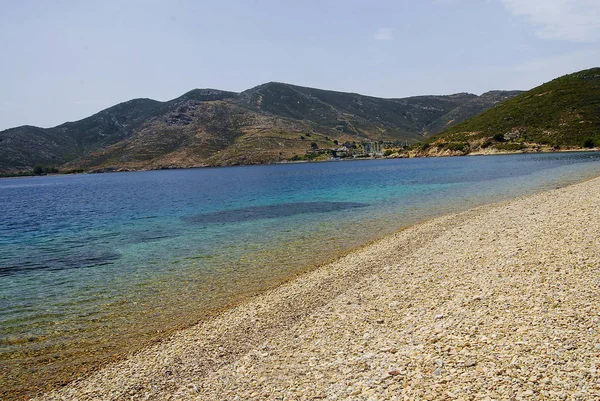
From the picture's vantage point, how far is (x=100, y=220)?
157 ft

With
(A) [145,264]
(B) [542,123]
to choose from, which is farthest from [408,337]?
(B) [542,123]

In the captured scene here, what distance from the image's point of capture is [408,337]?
9.95 m

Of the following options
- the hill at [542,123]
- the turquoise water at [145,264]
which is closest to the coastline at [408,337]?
the turquoise water at [145,264]

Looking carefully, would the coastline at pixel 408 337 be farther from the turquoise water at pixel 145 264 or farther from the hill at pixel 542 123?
the hill at pixel 542 123

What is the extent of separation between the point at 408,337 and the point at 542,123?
152012 millimetres

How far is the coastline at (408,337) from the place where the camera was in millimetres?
7598

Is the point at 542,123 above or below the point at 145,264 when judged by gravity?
above

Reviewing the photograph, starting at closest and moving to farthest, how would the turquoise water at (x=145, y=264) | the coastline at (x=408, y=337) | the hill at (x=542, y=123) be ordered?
1. the coastline at (x=408, y=337)
2. the turquoise water at (x=145, y=264)
3. the hill at (x=542, y=123)

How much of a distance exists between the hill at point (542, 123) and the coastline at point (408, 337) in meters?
130

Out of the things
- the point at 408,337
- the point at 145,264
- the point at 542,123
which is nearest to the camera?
the point at 408,337

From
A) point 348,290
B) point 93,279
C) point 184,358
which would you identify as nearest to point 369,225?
point 348,290

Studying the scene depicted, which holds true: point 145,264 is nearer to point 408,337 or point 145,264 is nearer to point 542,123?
point 408,337

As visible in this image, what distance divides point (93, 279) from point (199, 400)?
15.5m

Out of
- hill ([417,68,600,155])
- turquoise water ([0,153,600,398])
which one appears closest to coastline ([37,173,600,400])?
turquoise water ([0,153,600,398])
